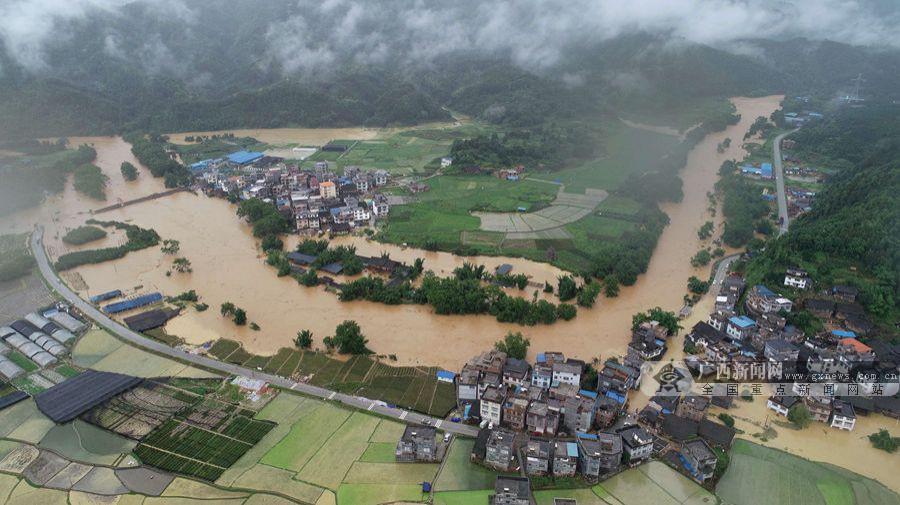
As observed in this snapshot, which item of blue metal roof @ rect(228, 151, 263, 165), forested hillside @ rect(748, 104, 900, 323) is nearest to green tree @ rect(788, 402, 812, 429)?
forested hillside @ rect(748, 104, 900, 323)

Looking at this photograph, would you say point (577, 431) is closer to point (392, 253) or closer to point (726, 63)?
point (392, 253)

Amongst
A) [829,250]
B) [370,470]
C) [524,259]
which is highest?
[829,250]

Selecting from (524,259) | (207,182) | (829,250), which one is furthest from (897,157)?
(207,182)

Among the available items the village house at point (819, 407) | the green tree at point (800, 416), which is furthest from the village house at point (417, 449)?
the village house at point (819, 407)

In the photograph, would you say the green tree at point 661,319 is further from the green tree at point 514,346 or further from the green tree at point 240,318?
the green tree at point 240,318

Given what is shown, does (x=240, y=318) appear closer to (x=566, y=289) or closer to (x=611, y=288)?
(x=566, y=289)

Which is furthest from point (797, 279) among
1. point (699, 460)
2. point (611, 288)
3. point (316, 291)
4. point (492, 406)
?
point (316, 291)
